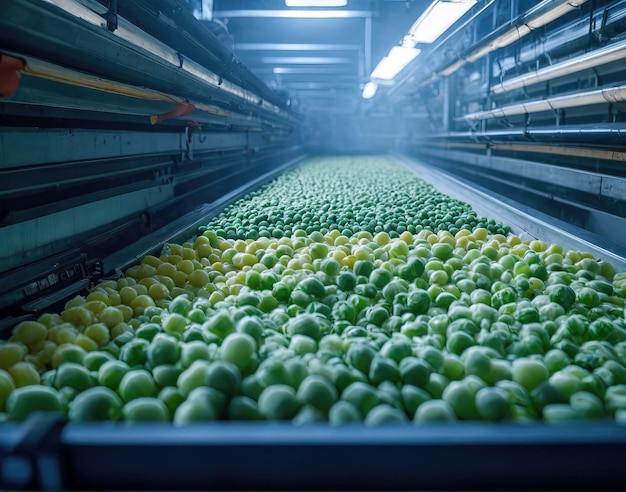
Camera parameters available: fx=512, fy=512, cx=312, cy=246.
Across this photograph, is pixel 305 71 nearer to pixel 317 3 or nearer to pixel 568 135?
pixel 317 3

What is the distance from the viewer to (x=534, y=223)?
414 cm

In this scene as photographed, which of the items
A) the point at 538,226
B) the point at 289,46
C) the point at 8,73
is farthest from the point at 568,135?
the point at 289,46

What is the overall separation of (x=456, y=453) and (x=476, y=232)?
3.22 m

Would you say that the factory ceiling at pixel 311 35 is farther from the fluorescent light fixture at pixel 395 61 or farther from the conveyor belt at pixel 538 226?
the conveyor belt at pixel 538 226

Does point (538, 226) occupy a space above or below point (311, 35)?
below

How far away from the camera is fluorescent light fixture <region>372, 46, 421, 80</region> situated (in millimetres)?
8272

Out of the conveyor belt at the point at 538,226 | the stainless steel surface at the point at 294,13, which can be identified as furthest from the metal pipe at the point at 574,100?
the stainless steel surface at the point at 294,13

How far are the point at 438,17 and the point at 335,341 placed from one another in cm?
542

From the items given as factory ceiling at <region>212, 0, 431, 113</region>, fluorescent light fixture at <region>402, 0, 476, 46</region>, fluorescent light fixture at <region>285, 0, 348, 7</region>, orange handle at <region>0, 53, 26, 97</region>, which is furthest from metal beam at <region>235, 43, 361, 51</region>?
orange handle at <region>0, 53, 26, 97</region>

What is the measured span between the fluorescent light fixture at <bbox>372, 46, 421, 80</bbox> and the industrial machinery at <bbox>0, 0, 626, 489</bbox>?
Answer: 56 mm

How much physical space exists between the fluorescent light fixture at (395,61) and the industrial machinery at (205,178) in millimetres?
56

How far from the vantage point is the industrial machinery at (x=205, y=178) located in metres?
0.96

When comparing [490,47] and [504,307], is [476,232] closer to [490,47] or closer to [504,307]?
[504,307]

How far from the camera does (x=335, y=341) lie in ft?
5.96
